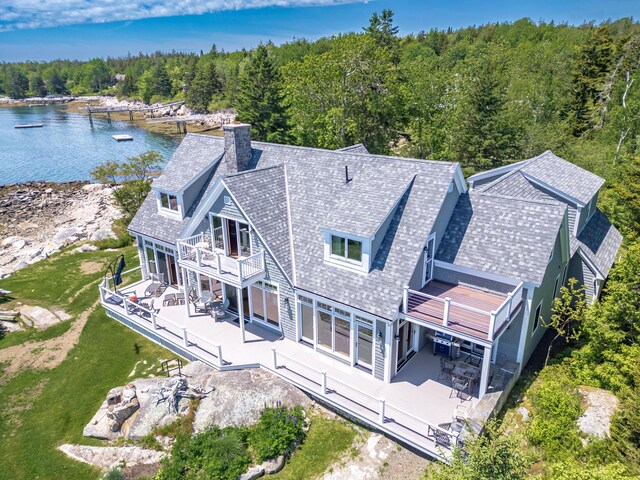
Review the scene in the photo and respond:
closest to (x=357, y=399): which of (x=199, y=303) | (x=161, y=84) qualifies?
(x=199, y=303)

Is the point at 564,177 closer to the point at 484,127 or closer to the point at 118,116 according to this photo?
the point at 484,127

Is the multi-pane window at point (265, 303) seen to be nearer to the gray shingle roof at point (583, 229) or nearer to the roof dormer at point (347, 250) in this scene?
the roof dormer at point (347, 250)

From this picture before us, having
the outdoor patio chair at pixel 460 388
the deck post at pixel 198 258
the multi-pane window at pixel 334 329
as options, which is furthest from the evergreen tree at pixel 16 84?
the outdoor patio chair at pixel 460 388

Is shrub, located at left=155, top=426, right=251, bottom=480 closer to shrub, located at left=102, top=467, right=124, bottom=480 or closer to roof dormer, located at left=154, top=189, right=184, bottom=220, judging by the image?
shrub, located at left=102, top=467, right=124, bottom=480

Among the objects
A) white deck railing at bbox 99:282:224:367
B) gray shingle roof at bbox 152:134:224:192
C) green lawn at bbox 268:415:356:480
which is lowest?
green lawn at bbox 268:415:356:480

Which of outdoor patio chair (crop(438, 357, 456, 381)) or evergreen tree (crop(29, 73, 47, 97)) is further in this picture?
evergreen tree (crop(29, 73, 47, 97))

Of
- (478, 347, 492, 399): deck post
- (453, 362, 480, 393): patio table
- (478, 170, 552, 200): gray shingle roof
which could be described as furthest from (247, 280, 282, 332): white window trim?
(478, 170, 552, 200): gray shingle roof
